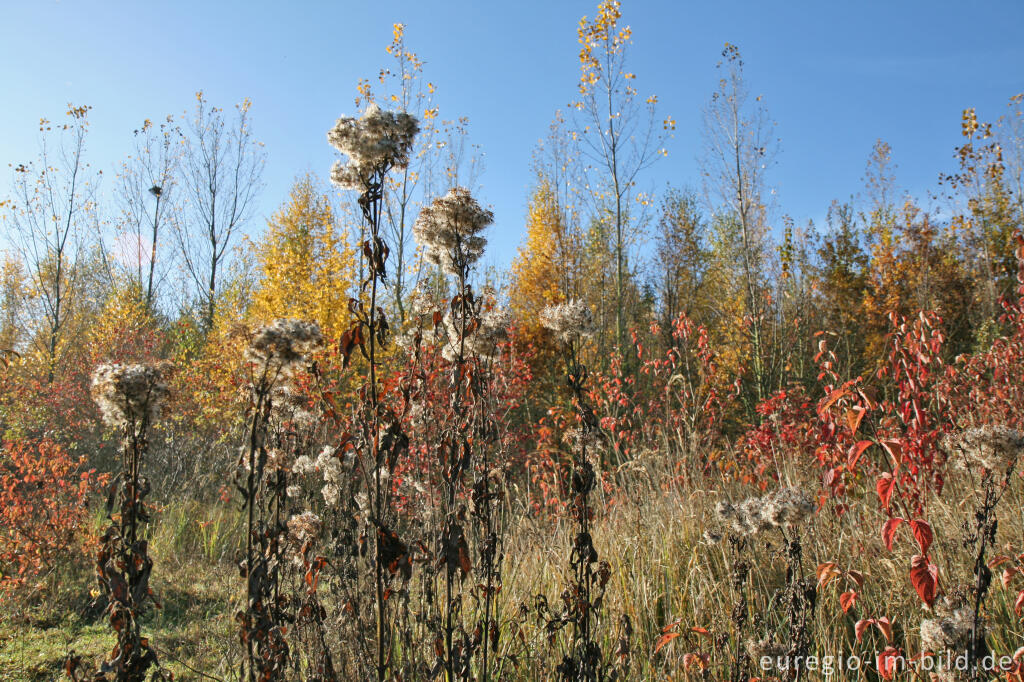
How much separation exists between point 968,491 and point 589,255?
14.4 meters

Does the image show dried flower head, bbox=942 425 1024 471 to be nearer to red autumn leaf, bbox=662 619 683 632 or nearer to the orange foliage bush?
red autumn leaf, bbox=662 619 683 632

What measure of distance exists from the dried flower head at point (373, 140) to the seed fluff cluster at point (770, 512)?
1.72 metres

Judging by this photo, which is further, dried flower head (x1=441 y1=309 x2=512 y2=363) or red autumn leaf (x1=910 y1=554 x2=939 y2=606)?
dried flower head (x1=441 y1=309 x2=512 y2=363)

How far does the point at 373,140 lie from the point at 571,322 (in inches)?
39.2

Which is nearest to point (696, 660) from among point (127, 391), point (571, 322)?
point (571, 322)

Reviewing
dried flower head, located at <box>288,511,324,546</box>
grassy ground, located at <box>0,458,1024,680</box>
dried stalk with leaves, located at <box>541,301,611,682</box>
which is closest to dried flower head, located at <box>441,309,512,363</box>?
dried stalk with leaves, located at <box>541,301,611,682</box>

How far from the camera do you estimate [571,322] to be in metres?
2.25

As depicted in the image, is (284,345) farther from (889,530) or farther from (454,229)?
(889,530)

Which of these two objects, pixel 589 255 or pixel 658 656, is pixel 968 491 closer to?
pixel 658 656

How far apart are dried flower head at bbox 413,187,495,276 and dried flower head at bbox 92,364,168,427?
1.01 m

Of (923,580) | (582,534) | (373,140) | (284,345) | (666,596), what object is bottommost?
(666,596)

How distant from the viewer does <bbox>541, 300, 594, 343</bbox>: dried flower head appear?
2.25 meters

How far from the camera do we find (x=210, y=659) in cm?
369

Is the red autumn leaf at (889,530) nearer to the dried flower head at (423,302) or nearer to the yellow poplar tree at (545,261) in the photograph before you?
the dried flower head at (423,302)
